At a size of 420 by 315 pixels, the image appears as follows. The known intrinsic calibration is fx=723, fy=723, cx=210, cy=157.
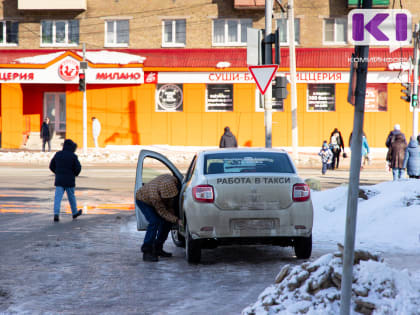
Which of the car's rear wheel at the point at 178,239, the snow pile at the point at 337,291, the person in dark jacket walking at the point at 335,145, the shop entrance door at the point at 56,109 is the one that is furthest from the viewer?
the shop entrance door at the point at 56,109

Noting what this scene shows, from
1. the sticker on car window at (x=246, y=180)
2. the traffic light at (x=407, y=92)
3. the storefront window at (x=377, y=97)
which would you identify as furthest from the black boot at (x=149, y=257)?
the storefront window at (x=377, y=97)

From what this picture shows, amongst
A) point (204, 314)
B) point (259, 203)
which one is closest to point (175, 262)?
point (259, 203)

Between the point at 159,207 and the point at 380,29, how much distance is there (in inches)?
206

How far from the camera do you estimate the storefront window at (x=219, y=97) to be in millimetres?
35938

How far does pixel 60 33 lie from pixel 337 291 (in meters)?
33.5

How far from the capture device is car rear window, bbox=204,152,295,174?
9.11m

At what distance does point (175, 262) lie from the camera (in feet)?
30.0

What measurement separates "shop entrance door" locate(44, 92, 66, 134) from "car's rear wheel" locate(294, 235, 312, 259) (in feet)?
99.7

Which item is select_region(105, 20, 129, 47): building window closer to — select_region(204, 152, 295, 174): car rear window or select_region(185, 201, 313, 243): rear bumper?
select_region(204, 152, 295, 174): car rear window

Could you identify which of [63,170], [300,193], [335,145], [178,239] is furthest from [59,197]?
[335,145]

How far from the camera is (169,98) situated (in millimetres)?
36344

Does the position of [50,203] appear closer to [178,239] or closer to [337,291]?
[178,239]

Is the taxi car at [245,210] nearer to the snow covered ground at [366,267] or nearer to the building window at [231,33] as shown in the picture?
the snow covered ground at [366,267]

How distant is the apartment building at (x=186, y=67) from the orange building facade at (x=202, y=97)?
0.05 m
